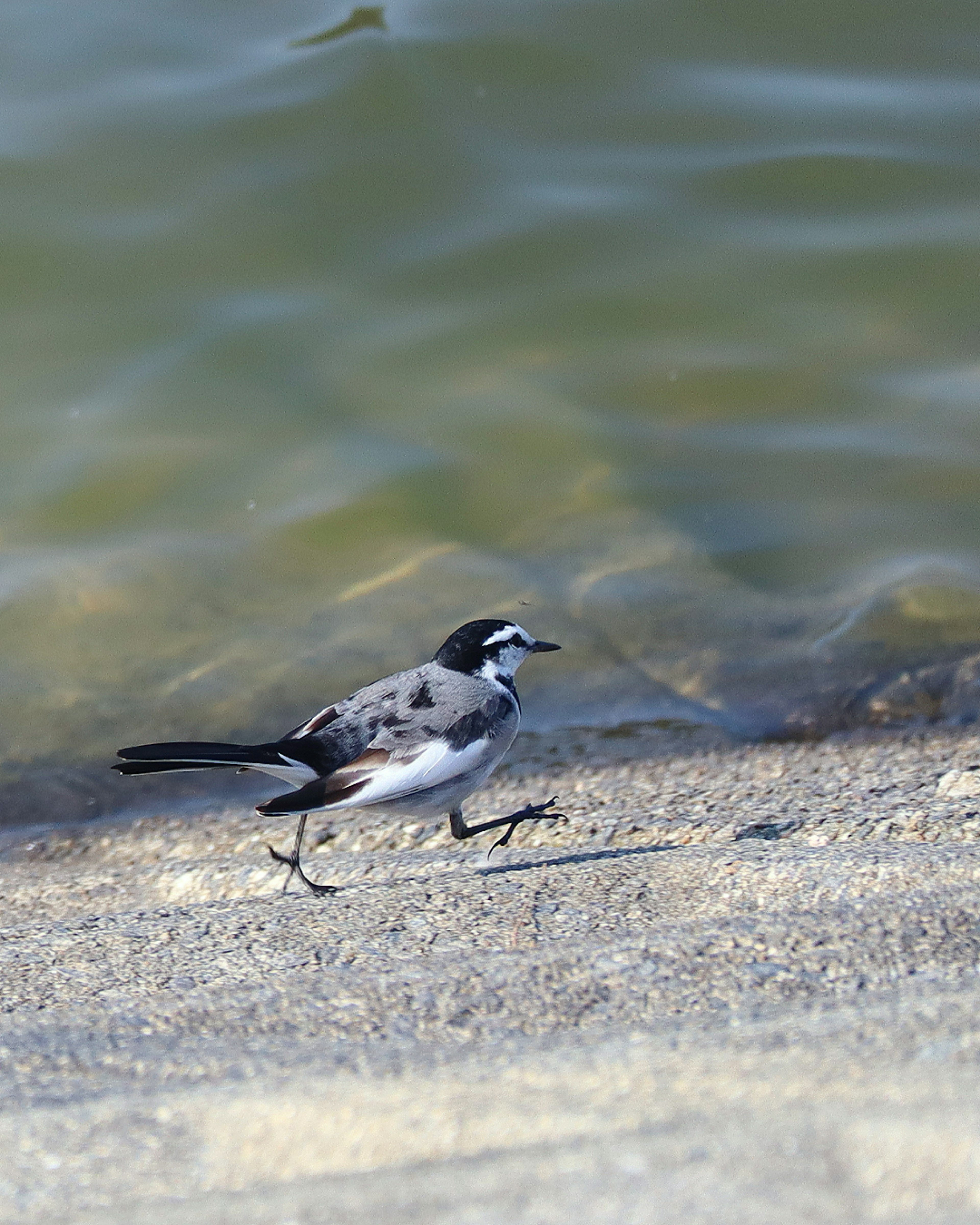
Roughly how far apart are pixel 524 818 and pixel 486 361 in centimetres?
508

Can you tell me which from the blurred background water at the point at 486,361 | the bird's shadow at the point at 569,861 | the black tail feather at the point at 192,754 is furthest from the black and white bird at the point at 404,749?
the blurred background water at the point at 486,361

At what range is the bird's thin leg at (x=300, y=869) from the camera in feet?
13.8

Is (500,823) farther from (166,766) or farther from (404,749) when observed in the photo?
(166,766)

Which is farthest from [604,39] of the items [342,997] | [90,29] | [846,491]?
[342,997]

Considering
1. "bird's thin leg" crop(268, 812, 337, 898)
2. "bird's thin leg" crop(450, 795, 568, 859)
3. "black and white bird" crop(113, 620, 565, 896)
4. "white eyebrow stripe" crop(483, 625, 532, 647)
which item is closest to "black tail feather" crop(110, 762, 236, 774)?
"black and white bird" crop(113, 620, 565, 896)

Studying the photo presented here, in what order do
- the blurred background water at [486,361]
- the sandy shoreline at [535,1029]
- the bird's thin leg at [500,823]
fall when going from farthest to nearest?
1. the blurred background water at [486,361]
2. the bird's thin leg at [500,823]
3. the sandy shoreline at [535,1029]

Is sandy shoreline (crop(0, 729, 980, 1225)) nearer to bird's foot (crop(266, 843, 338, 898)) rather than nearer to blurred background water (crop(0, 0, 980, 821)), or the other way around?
bird's foot (crop(266, 843, 338, 898))

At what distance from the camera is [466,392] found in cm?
893

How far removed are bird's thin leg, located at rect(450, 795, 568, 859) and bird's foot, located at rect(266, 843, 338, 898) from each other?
0.45 metres

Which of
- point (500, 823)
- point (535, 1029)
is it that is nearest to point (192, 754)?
point (500, 823)

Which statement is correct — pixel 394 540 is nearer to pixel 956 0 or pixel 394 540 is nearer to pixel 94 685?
pixel 94 685

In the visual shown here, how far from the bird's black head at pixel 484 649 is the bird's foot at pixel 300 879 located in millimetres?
811

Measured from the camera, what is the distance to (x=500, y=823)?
4582 millimetres

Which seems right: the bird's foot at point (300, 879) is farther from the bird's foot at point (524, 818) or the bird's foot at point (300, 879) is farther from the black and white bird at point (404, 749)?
the bird's foot at point (524, 818)
